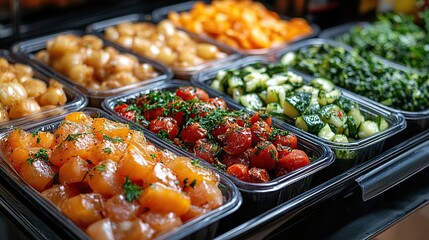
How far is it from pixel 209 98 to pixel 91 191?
91 cm

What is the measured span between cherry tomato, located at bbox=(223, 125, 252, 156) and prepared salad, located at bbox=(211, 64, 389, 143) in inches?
15.0

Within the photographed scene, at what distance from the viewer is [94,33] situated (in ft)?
11.5

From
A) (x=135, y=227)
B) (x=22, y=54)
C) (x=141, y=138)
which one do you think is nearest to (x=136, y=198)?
(x=135, y=227)

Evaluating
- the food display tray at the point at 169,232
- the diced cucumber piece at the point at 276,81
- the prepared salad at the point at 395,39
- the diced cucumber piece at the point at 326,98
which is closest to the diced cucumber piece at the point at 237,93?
the diced cucumber piece at the point at 276,81

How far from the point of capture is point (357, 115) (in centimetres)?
263

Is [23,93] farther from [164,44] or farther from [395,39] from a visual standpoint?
[395,39]

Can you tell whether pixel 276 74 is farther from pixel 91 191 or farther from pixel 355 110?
pixel 91 191

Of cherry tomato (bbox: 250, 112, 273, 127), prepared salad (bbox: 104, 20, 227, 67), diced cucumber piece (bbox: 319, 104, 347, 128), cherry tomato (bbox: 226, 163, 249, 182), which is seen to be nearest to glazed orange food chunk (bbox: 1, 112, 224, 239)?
cherry tomato (bbox: 226, 163, 249, 182)

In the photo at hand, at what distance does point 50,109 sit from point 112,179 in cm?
80

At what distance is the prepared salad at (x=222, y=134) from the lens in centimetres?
217

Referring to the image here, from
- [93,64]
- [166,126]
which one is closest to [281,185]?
[166,126]

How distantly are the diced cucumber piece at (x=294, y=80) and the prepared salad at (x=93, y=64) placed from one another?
678 millimetres

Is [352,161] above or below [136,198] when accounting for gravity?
below

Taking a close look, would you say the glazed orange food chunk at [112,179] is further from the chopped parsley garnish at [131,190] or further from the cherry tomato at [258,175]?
the cherry tomato at [258,175]
